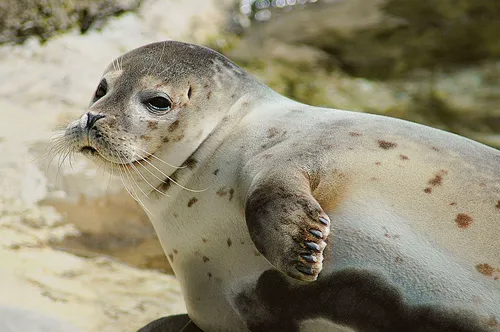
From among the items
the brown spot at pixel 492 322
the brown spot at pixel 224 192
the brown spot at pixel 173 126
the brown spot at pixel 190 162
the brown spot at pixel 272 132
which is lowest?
the brown spot at pixel 492 322

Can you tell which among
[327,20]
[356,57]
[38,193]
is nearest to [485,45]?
[356,57]

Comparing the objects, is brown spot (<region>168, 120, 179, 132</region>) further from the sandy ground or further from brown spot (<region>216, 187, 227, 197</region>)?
the sandy ground

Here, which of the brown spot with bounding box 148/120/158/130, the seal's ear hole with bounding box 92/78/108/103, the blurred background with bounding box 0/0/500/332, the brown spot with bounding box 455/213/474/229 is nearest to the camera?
the brown spot with bounding box 455/213/474/229

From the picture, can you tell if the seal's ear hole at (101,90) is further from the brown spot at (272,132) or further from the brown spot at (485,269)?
the brown spot at (485,269)

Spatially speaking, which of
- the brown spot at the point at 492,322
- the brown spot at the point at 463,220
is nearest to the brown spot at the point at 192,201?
the brown spot at the point at 463,220

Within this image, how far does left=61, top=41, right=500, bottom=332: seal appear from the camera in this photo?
196 cm

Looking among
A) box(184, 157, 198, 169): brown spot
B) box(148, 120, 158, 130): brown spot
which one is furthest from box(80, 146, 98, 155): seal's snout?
box(184, 157, 198, 169): brown spot

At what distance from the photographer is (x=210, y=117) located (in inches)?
101

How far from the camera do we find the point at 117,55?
18.5 feet

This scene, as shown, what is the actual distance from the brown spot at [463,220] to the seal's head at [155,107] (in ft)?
3.07

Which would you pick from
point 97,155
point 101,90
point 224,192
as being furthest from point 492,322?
point 101,90

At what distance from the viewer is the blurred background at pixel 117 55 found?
3324 mm

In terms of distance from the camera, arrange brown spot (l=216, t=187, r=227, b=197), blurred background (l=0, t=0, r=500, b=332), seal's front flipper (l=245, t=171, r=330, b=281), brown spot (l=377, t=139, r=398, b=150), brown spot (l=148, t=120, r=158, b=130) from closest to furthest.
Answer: seal's front flipper (l=245, t=171, r=330, b=281) → brown spot (l=377, t=139, r=398, b=150) → brown spot (l=216, t=187, r=227, b=197) → brown spot (l=148, t=120, r=158, b=130) → blurred background (l=0, t=0, r=500, b=332)

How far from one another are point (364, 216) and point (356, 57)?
17.3 ft
